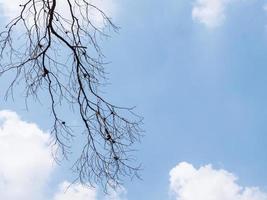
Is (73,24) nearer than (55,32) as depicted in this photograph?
No

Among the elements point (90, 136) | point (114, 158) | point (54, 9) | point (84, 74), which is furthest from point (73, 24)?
Answer: point (114, 158)

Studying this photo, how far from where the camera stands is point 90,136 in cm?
357

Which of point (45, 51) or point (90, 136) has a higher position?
point (45, 51)

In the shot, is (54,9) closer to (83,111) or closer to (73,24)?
(73,24)

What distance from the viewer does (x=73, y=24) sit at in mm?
3635

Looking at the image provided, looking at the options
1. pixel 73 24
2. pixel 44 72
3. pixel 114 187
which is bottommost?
pixel 114 187

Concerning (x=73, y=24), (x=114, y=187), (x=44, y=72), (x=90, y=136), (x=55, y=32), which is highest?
(x=73, y=24)

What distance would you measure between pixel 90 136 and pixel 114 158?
32 centimetres

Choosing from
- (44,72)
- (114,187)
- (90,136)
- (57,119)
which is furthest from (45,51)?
(114,187)

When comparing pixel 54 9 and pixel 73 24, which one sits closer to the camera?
pixel 54 9

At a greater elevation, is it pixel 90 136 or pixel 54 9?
pixel 54 9

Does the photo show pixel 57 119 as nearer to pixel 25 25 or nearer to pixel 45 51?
pixel 45 51

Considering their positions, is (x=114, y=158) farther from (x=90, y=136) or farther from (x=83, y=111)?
(x=83, y=111)

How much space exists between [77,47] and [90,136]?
0.86m
